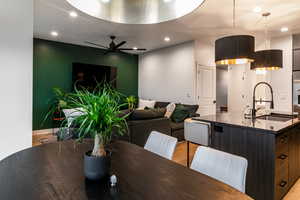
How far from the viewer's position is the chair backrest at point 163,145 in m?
1.60

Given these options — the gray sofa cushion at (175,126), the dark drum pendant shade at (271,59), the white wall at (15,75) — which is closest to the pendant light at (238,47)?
the dark drum pendant shade at (271,59)

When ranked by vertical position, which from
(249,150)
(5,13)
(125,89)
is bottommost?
(249,150)

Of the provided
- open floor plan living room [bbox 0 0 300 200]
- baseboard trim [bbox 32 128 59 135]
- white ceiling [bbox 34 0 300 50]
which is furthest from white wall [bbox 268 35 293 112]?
baseboard trim [bbox 32 128 59 135]

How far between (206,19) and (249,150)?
2882mm

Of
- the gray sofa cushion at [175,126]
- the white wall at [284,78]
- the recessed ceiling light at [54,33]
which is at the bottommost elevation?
the gray sofa cushion at [175,126]

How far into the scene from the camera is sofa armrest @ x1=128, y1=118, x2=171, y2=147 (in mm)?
3662

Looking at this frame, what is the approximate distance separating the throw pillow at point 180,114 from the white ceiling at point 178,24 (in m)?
1.99

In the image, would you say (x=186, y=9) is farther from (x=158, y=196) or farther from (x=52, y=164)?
(x=52, y=164)

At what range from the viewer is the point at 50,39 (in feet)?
18.1

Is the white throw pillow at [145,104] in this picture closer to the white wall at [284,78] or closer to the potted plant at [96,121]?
the white wall at [284,78]

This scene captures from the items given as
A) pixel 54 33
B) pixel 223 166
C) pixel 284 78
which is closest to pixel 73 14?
pixel 54 33

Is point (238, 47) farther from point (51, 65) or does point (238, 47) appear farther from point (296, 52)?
point (51, 65)

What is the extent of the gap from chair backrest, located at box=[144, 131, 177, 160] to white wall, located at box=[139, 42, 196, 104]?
157 inches

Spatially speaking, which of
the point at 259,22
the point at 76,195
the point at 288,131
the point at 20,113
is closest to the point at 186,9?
the point at 76,195
